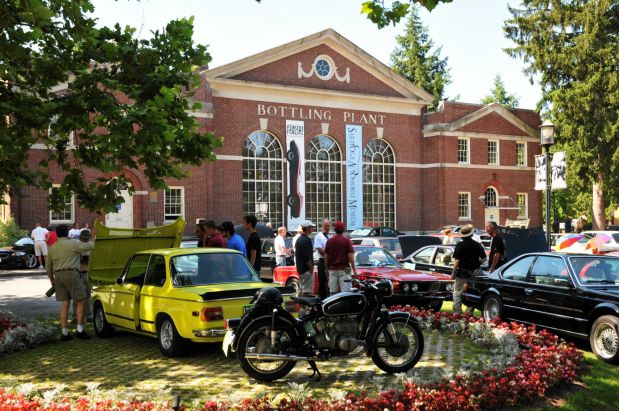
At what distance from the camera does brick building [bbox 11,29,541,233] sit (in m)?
33.8

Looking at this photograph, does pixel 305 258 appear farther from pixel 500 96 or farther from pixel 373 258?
pixel 500 96

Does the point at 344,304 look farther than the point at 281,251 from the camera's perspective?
No

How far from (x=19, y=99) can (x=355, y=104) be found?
2969 centimetres

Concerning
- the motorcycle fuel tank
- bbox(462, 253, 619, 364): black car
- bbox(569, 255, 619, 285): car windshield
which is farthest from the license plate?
bbox(569, 255, 619, 285): car windshield

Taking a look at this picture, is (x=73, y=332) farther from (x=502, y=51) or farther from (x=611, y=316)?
(x=502, y=51)

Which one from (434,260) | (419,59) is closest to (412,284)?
(434,260)

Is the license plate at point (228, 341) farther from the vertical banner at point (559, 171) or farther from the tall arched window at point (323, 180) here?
the tall arched window at point (323, 180)

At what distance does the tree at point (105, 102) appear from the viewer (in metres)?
9.73

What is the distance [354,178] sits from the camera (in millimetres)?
38500

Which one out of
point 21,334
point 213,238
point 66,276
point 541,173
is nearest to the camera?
point 21,334

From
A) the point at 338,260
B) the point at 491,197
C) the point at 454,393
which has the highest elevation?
the point at 491,197

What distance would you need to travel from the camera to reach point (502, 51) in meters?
41.6

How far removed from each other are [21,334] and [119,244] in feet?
8.60

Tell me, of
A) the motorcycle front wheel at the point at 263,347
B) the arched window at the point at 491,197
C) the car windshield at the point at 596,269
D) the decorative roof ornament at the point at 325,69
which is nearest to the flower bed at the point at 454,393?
the motorcycle front wheel at the point at 263,347
